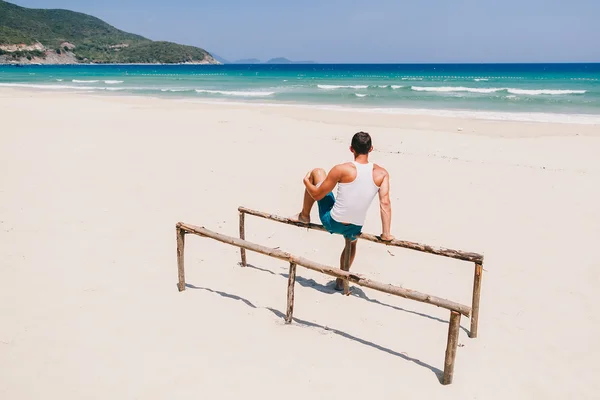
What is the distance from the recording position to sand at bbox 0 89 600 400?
3348 mm

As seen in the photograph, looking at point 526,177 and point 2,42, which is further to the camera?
point 2,42

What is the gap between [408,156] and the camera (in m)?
10.7

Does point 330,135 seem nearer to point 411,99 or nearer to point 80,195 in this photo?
point 80,195

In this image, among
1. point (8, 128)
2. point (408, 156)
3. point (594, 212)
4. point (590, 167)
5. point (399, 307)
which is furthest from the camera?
point (8, 128)

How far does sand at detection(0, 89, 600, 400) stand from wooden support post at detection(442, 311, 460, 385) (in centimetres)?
8

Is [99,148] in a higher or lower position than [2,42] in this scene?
lower

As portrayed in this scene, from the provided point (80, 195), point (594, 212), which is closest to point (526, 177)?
point (594, 212)

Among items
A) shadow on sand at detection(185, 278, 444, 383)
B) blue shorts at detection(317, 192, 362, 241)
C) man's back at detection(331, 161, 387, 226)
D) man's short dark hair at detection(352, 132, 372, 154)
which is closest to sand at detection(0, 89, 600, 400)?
shadow on sand at detection(185, 278, 444, 383)

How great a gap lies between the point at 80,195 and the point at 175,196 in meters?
1.39

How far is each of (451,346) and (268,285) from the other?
6.86ft

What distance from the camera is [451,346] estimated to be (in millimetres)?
3223

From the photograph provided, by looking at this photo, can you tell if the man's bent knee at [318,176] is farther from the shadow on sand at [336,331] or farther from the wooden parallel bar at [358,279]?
the shadow on sand at [336,331]

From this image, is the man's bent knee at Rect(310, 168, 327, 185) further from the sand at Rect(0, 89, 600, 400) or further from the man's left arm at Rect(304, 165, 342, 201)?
the sand at Rect(0, 89, 600, 400)

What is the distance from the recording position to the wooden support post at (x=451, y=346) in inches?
124
